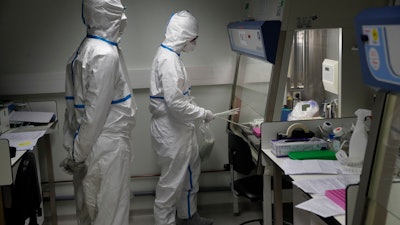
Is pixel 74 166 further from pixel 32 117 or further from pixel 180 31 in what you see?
pixel 180 31

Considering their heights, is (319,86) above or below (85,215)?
above

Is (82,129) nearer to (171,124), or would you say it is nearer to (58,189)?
(171,124)

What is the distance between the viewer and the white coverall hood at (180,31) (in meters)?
2.98

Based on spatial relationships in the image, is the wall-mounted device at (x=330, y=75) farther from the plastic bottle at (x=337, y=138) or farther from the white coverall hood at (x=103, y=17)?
the white coverall hood at (x=103, y=17)

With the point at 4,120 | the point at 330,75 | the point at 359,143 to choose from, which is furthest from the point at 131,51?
the point at 359,143

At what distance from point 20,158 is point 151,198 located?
1.53 meters

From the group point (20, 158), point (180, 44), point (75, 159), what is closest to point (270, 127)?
point (180, 44)

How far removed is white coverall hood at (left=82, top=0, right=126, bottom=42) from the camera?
236 centimetres

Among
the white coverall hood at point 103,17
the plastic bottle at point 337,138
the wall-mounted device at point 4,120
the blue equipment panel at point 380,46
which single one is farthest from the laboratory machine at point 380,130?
the wall-mounted device at point 4,120

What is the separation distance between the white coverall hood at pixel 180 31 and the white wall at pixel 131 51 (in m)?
0.54

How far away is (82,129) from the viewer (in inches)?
92.4

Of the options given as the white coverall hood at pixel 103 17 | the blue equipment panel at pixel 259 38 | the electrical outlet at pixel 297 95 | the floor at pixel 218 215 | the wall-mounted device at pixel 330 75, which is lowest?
the floor at pixel 218 215

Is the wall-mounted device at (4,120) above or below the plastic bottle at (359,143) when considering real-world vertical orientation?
below

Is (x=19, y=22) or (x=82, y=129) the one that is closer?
(x=82, y=129)
